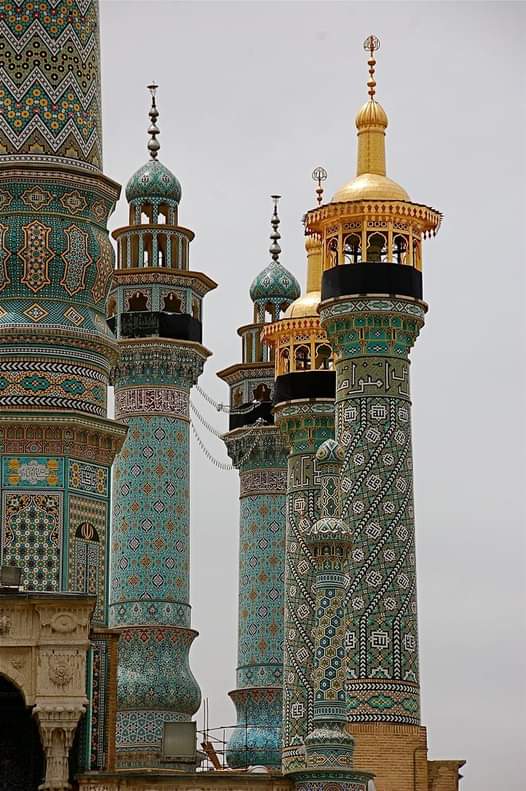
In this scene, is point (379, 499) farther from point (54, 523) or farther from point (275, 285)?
point (275, 285)

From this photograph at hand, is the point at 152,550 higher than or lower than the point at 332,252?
lower

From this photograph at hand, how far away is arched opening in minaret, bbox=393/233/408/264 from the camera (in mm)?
25609

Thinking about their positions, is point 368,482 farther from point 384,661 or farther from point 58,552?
point 58,552

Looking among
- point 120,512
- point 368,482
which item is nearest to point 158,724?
point 120,512

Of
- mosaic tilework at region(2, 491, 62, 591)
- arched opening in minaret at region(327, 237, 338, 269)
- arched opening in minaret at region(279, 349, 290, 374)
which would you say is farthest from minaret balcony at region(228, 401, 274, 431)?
mosaic tilework at region(2, 491, 62, 591)

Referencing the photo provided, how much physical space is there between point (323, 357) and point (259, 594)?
4240 mm

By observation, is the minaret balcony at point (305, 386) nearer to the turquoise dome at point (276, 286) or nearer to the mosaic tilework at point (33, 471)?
the turquoise dome at point (276, 286)

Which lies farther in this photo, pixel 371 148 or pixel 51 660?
pixel 371 148

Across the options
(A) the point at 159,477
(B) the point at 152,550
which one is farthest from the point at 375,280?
(B) the point at 152,550

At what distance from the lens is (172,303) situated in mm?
29875

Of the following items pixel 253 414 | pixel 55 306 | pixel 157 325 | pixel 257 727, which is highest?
pixel 157 325

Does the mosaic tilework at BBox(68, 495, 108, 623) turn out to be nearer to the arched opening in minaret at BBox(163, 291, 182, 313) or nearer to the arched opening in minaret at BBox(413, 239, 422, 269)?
the arched opening in minaret at BBox(413, 239, 422, 269)

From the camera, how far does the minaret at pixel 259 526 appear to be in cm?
3114

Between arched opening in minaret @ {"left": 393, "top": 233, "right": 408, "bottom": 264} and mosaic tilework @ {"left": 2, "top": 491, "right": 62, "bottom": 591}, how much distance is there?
5.75 m
